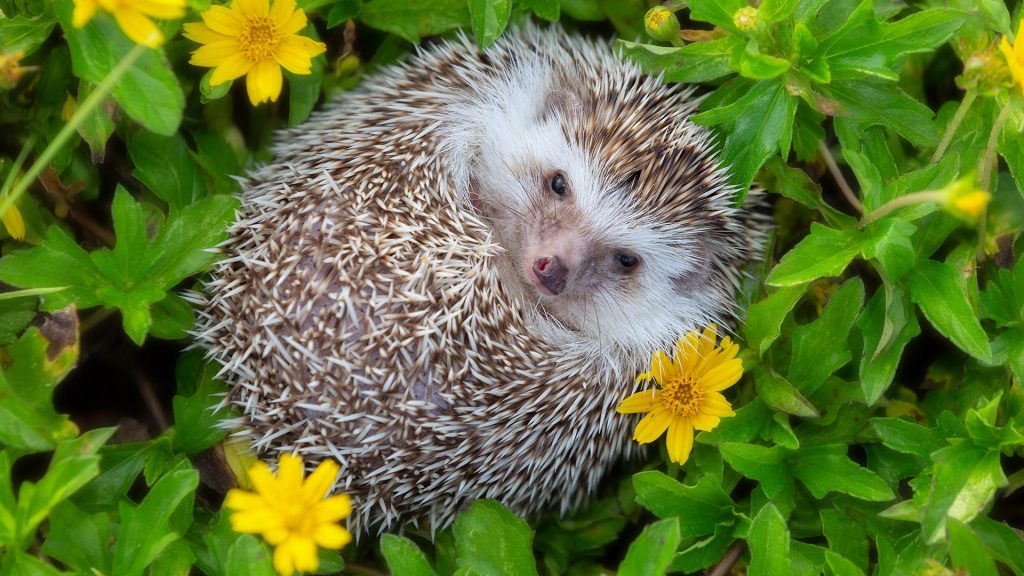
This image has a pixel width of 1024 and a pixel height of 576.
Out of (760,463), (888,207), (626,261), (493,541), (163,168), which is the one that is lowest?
(493,541)

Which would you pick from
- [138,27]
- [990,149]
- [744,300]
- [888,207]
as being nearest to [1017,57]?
[990,149]

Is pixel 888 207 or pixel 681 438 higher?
pixel 888 207

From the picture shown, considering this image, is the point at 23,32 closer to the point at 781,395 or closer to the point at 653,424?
the point at 653,424

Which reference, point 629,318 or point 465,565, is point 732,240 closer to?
point 629,318

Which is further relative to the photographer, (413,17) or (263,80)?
(413,17)

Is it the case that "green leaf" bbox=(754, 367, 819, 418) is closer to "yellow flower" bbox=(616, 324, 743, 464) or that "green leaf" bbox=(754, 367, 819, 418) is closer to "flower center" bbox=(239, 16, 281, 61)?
"yellow flower" bbox=(616, 324, 743, 464)

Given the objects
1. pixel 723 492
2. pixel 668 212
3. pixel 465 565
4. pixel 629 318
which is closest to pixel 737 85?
pixel 668 212
